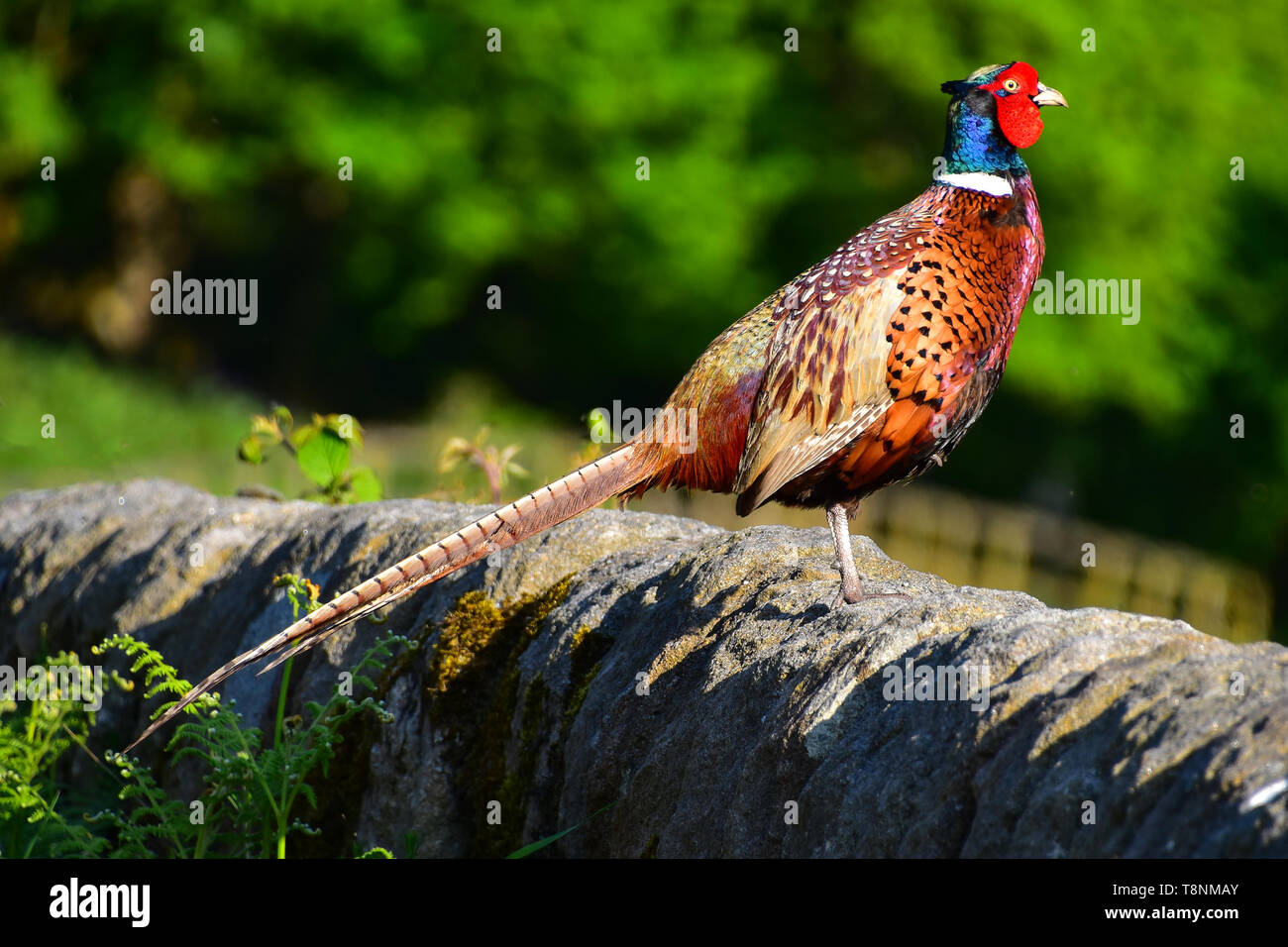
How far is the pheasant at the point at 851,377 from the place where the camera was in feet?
13.8

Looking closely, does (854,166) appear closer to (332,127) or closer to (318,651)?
(332,127)

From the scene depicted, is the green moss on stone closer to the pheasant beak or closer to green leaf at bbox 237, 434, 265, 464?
the pheasant beak

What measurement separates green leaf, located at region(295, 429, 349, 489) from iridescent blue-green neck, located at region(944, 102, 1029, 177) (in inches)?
119

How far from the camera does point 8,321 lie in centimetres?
2367

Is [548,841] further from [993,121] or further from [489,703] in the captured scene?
[993,121]

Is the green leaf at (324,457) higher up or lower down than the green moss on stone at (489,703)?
higher up

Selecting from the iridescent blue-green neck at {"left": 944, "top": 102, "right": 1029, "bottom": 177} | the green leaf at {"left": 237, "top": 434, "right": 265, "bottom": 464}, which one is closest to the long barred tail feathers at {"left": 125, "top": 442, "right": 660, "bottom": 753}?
the iridescent blue-green neck at {"left": 944, "top": 102, "right": 1029, "bottom": 177}

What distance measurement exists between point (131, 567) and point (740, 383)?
2.88m

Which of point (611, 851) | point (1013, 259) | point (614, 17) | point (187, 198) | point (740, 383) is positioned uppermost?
point (614, 17)

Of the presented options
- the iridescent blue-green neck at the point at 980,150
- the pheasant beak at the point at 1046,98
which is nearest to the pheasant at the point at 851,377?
the iridescent blue-green neck at the point at 980,150

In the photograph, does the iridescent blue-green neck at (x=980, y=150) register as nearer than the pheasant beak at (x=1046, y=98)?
Yes

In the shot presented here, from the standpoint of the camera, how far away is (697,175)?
17.7m

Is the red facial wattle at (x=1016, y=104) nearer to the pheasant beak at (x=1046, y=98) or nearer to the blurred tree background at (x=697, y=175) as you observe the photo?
the pheasant beak at (x=1046, y=98)
